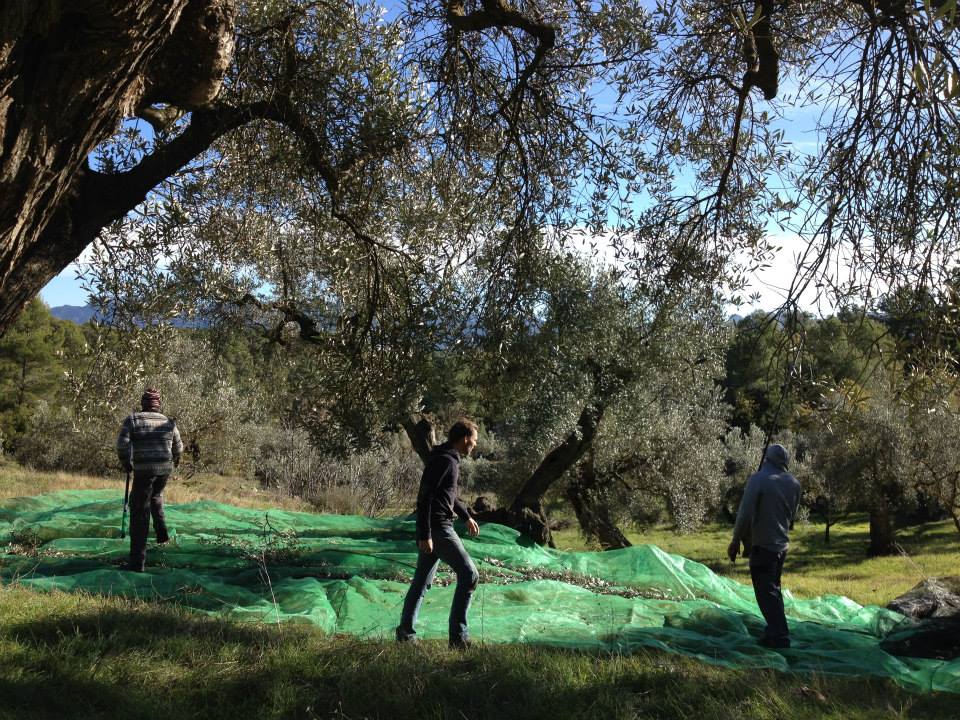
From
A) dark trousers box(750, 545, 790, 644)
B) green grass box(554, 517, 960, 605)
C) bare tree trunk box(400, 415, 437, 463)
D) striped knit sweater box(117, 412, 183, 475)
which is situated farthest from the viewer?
green grass box(554, 517, 960, 605)

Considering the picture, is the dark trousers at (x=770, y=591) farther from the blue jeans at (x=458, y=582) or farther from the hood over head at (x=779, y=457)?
the blue jeans at (x=458, y=582)

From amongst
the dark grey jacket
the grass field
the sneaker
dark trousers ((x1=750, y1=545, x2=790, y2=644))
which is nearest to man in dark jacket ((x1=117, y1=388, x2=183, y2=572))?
the grass field

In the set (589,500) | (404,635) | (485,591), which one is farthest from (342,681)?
(589,500)

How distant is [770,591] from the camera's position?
757cm

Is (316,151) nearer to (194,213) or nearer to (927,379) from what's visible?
(194,213)

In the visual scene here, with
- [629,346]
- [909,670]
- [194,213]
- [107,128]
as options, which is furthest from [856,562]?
[107,128]

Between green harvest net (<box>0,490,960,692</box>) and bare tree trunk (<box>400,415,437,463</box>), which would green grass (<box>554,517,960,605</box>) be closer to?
green harvest net (<box>0,490,960,692</box>)

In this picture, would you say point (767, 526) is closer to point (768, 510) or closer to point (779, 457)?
point (768, 510)

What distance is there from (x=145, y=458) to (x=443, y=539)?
4575mm

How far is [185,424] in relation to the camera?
2291cm

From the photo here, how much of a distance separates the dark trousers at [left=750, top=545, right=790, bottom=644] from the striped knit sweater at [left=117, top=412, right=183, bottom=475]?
6.53 m

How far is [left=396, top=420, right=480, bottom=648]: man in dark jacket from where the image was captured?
6008 mm

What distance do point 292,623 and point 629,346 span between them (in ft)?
29.5

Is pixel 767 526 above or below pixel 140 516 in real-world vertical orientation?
above
